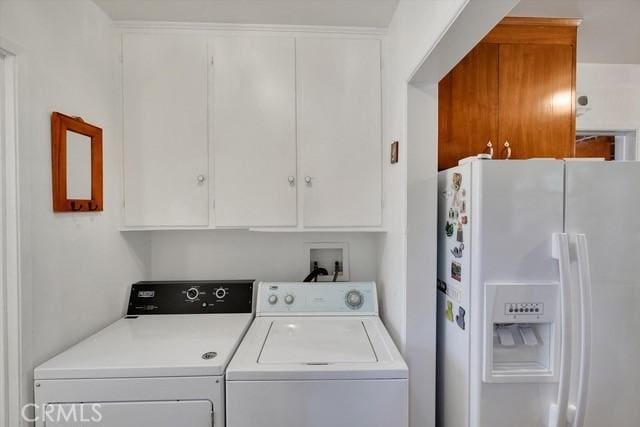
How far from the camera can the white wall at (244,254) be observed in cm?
197

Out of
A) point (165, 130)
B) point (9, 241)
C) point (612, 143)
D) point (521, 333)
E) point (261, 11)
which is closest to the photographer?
point (9, 241)

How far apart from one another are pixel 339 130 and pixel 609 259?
1272 millimetres

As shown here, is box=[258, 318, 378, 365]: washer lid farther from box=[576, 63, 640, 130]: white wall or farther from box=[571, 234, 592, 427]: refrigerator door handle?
box=[576, 63, 640, 130]: white wall

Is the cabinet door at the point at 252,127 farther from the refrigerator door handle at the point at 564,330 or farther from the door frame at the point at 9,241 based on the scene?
the refrigerator door handle at the point at 564,330

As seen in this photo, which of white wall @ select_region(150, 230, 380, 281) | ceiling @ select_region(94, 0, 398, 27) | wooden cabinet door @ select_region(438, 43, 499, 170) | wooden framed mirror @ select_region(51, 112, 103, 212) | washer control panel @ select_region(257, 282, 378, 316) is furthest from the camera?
white wall @ select_region(150, 230, 380, 281)

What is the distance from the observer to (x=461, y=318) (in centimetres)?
127

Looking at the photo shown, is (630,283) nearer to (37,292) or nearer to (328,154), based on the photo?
(328,154)

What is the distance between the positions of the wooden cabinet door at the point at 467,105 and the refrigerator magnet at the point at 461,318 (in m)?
0.76

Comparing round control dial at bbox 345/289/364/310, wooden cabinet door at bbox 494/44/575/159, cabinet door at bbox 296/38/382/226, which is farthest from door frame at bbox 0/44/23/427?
wooden cabinet door at bbox 494/44/575/159

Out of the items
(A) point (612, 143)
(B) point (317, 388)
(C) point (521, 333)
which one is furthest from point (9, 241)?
(A) point (612, 143)

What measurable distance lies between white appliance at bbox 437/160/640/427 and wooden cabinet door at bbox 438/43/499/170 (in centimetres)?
51

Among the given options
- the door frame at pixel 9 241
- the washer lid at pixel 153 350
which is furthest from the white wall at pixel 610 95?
the door frame at pixel 9 241

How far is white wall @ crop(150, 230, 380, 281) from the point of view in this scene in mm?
1966

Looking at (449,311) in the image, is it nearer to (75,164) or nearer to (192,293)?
(192,293)
